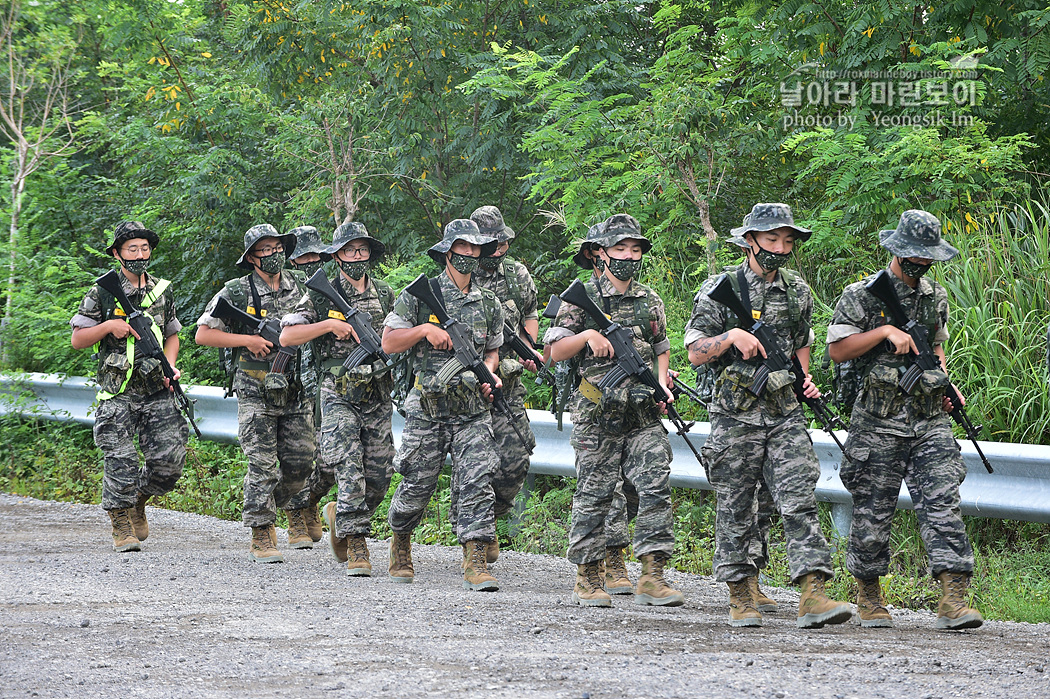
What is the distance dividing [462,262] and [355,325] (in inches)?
42.4

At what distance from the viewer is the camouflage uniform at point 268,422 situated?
8.61 metres

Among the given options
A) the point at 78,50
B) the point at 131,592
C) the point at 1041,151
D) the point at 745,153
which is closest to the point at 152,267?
the point at 78,50

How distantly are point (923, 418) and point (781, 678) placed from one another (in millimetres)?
1959

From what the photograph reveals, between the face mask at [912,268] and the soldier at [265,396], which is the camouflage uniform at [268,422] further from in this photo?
the face mask at [912,268]

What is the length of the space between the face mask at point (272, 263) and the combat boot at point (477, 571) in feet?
8.89

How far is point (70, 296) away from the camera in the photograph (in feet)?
46.3

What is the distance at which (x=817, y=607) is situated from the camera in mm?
5996

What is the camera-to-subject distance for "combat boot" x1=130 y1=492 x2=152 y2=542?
916cm

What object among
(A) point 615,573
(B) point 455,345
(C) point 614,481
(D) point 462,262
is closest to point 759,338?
(C) point 614,481

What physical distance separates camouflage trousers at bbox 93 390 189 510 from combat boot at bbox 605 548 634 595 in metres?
3.65

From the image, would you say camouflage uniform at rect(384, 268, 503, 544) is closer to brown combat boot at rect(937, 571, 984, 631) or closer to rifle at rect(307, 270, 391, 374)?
rifle at rect(307, 270, 391, 374)

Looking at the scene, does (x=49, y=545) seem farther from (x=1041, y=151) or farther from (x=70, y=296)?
(x=1041, y=151)

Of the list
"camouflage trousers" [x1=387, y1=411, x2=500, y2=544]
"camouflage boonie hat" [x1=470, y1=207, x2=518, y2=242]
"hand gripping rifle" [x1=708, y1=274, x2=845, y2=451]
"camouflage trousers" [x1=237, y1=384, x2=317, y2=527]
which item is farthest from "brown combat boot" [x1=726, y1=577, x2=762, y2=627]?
"camouflage trousers" [x1=237, y1=384, x2=317, y2=527]

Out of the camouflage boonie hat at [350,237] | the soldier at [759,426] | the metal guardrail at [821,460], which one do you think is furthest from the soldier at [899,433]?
the camouflage boonie hat at [350,237]
